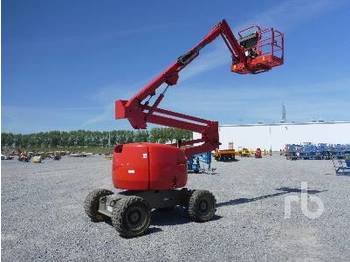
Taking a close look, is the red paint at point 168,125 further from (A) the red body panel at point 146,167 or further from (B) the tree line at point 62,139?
(B) the tree line at point 62,139

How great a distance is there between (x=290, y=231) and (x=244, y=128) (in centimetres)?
6322

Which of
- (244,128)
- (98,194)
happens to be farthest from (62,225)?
(244,128)

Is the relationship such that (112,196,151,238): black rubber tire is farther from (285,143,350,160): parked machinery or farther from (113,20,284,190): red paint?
(285,143,350,160): parked machinery

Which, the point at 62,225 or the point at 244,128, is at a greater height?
the point at 244,128

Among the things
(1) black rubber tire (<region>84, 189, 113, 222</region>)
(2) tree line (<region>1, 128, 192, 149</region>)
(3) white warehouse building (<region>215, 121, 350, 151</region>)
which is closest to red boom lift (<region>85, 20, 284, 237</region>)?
(1) black rubber tire (<region>84, 189, 113, 222</region>)

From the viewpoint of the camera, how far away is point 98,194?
10133 millimetres

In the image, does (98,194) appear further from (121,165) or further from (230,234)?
(230,234)

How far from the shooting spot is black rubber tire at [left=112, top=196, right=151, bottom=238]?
8477 mm

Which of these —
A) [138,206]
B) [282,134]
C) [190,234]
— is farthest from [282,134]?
[138,206]

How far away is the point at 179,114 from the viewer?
11.7m

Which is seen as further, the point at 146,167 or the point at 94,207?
the point at 94,207

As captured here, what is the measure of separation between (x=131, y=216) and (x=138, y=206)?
26 centimetres

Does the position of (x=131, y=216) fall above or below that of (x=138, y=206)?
below

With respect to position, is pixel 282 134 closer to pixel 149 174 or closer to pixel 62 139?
pixel 149 174
